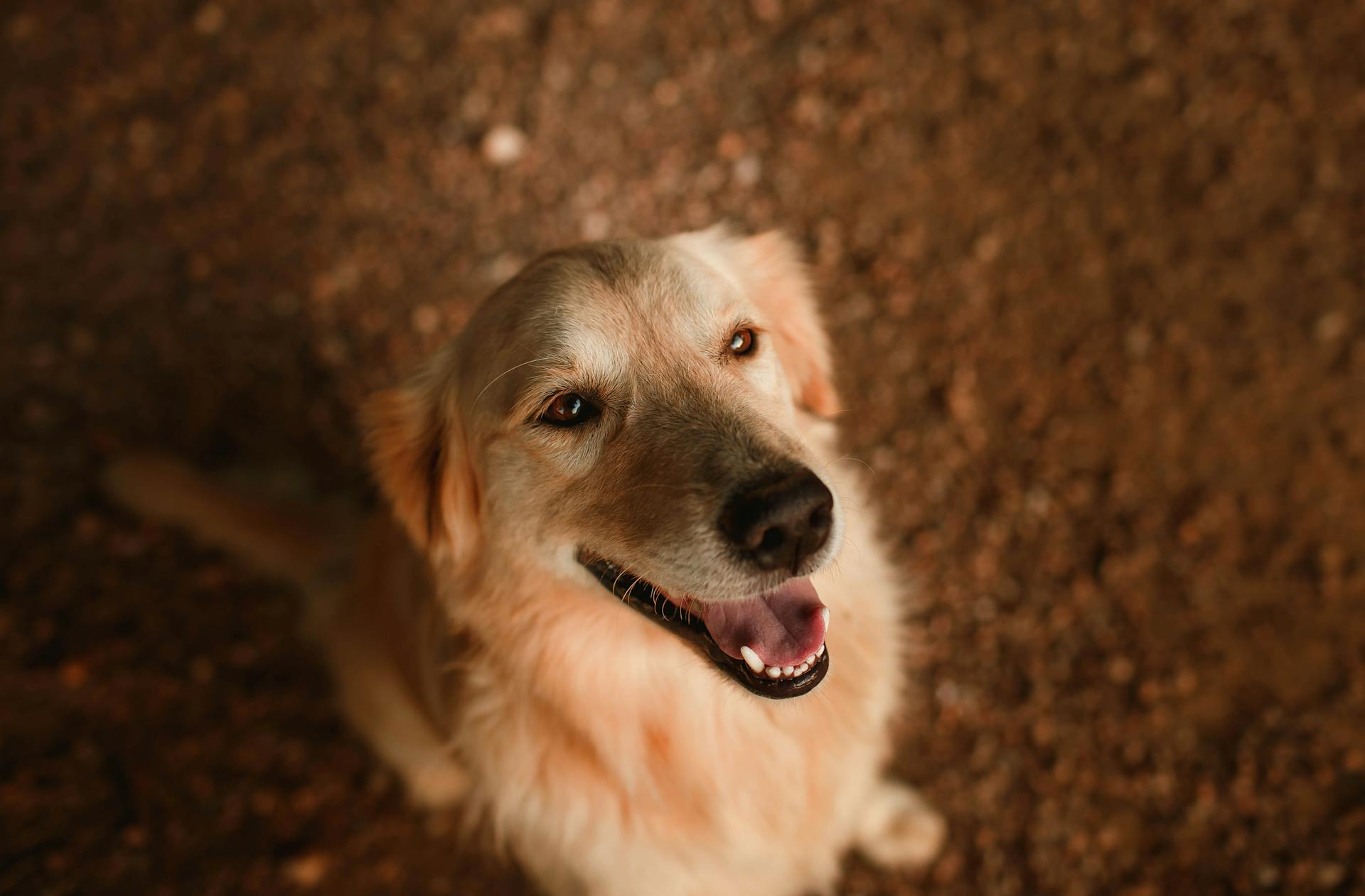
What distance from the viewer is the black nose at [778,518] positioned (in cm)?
153

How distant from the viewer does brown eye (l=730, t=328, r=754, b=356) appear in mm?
1922

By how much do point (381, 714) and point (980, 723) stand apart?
77.9 inches

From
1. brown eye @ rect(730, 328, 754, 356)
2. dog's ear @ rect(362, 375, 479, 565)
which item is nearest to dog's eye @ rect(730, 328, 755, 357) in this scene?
brown eye @ rect(730, 328, 754, 356)

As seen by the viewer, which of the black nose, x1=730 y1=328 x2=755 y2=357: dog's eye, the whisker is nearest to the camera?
the black nose

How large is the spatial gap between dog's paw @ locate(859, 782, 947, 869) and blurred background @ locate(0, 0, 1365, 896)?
9cm

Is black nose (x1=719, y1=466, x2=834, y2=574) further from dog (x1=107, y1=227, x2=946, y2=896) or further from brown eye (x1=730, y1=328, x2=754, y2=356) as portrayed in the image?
brown eye (x1=730, y1=328, x2=754, y2=356)

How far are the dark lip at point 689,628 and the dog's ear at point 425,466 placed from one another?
344mm

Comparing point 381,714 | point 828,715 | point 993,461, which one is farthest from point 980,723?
point 381,714

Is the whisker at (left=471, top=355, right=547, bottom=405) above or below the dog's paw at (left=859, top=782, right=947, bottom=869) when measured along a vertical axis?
above

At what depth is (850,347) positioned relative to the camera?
348 cm

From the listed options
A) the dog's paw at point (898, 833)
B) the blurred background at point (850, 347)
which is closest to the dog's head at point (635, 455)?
the dog's paw at point (898, 833)

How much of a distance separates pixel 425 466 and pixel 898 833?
6.30ft

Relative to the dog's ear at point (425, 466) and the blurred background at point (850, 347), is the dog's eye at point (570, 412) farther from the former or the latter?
the blurred background at point (850, 347)

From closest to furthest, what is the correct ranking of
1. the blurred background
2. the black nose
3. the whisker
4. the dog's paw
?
1. the black nose
2. the whisker
3. the dog's paw
4. the blurred background
